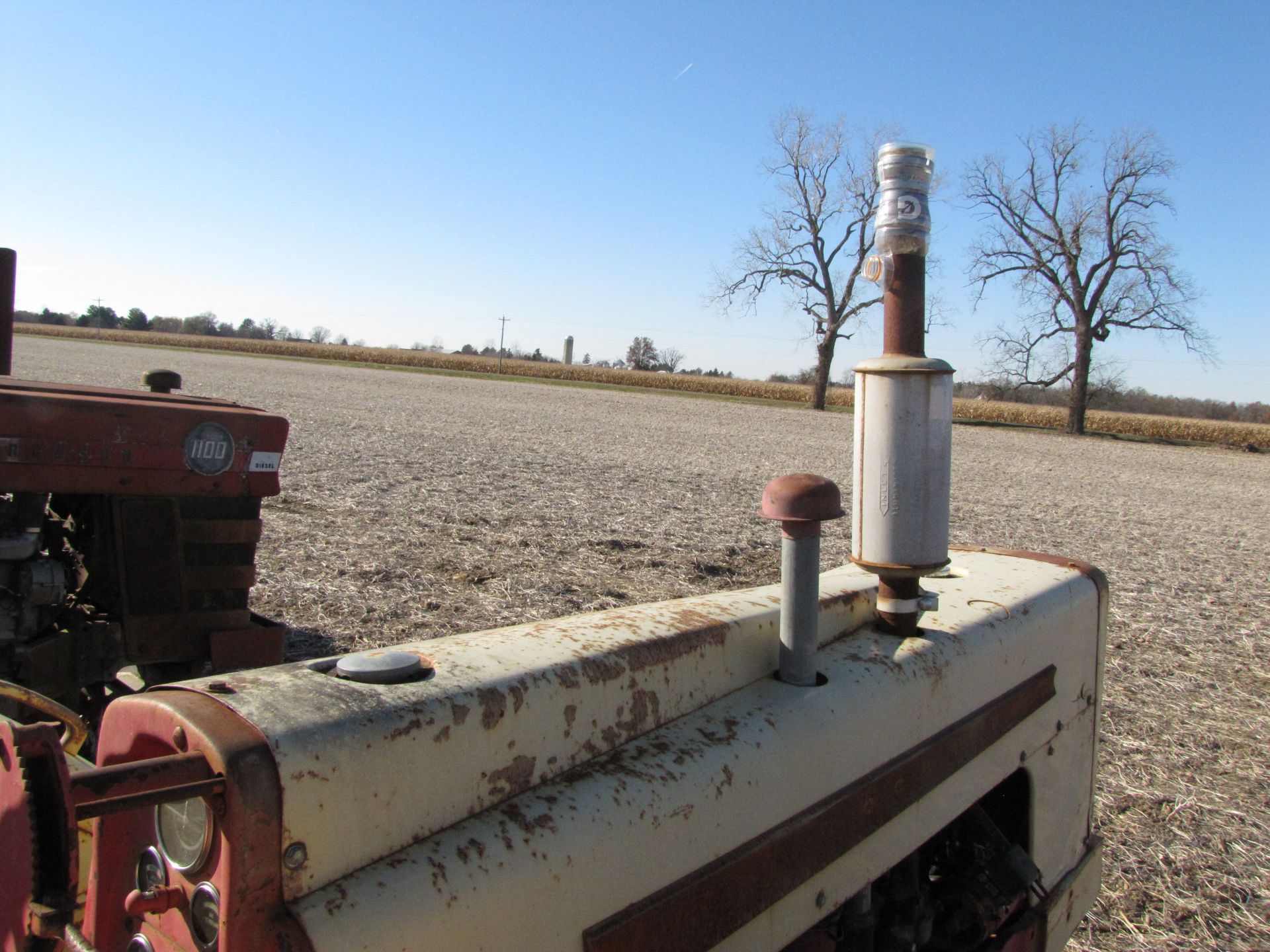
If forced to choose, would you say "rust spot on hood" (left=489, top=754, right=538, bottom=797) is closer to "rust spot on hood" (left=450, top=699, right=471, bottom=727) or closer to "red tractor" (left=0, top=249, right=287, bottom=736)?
"rust spot on hood" (left=450, top=699, right=471, bottom=727)

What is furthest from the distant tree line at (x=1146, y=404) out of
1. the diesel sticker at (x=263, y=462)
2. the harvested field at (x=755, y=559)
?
the diesel sticker at (x=263, y=462)

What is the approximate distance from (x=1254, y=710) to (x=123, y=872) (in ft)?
17.1

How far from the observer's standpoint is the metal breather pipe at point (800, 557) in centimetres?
143

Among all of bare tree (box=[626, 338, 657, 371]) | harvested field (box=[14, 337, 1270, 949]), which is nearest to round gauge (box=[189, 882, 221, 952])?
harvested field (box=[14, 337, 1270, 949])

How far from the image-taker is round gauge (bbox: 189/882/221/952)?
91 cm

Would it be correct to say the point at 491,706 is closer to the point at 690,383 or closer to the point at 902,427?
the point at 902,427

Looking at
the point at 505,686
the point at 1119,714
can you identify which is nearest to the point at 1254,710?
the point at 1119,714

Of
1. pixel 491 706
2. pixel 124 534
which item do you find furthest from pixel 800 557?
pixel 124 534

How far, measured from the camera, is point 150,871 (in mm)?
1010

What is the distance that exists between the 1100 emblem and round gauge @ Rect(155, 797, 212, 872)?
7.55 ft

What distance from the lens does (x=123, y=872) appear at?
1.06m

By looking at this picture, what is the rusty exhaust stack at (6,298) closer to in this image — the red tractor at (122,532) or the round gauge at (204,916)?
the red tractor at (122,532)

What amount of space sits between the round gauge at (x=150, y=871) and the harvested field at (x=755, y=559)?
2713mm

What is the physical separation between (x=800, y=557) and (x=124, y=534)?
2447 millimetres
